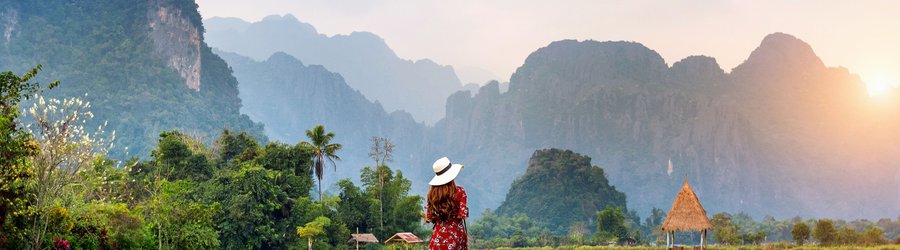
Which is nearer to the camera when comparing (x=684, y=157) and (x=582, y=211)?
(x=582, y=211)

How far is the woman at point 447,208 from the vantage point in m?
6.94

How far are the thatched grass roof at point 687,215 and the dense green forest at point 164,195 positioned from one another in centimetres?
1696

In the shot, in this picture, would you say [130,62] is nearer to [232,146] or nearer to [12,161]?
[232,146]

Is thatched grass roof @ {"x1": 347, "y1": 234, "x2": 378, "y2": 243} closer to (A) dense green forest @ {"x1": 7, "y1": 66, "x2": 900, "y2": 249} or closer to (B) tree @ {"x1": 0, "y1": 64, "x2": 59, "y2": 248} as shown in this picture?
(A) dense green forest @ {"x1": 7, "y1": 66, "x2": 900, "y2": 249}

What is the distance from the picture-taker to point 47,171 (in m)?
18.5

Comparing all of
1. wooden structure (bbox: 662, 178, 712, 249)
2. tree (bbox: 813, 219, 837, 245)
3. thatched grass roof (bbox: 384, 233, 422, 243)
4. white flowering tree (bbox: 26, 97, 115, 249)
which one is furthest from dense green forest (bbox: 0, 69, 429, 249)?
tree (bbox: 813, 219, 837, 245)

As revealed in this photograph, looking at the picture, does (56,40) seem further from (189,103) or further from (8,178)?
(8,178)

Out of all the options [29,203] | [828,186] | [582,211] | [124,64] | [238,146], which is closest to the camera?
[29,203]

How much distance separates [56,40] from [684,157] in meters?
140

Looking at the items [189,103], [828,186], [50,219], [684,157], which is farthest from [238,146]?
[828,186]

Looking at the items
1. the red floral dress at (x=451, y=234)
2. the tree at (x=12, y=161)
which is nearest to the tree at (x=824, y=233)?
the tree at (x=12, y=161)

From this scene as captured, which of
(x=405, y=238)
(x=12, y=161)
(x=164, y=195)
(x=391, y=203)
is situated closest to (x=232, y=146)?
(x=391, y=203)

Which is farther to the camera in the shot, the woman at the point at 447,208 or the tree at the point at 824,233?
the tree at the point at 824,233

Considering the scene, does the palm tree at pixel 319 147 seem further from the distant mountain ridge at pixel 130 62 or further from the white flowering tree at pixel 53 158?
the distant mountain ridge at pixel 130 62
